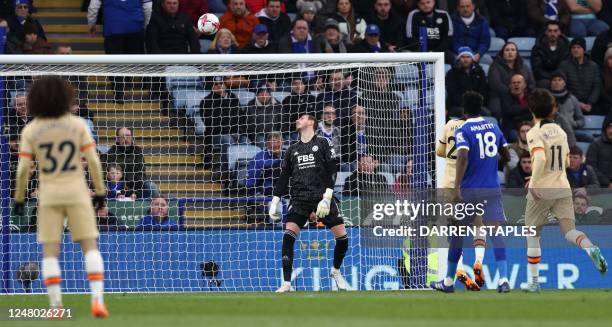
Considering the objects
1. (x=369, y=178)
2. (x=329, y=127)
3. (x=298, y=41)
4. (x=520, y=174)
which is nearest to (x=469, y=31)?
(x=520, y=174)

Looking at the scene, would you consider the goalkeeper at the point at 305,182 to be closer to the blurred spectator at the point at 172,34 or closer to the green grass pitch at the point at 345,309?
the green grass pitch at the point at 345,309

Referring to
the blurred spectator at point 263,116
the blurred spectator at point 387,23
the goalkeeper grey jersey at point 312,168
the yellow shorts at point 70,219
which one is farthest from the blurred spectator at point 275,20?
the yellow shorts at point 70,219

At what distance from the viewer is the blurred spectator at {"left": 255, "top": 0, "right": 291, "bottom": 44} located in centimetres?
2100

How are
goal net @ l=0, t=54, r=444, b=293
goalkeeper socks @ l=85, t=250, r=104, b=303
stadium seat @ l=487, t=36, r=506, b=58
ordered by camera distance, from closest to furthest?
goalkeeper socks @ l=85, t=250, r=104, b=303
goal net @ l=0, t=54, r=444, b=293
stadium seat @ l=487, t=36, r=506, b=58

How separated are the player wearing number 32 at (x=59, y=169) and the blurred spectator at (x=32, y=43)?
8.70 m

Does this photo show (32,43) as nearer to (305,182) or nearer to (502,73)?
(305,182)

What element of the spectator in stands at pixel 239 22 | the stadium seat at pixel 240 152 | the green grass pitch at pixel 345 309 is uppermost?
the spectator in stands at pixel 239 22

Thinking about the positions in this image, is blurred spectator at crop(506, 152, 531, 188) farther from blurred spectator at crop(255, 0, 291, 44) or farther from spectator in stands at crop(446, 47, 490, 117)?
blurred spectator at crop(255, 0, 291, 44)

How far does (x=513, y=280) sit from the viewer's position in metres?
17.9

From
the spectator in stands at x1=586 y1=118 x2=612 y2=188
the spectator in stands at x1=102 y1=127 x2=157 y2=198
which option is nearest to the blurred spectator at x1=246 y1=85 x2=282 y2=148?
the spectator in stands at x1=102 y1=127 x2=157 y2=198

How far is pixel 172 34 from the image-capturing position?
20.2 meters

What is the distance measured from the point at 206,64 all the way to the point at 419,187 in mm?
3172

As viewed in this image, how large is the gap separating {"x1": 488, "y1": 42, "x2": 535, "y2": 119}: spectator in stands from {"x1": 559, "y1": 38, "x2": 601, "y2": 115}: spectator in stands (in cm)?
95

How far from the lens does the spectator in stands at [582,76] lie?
72.4 ft
